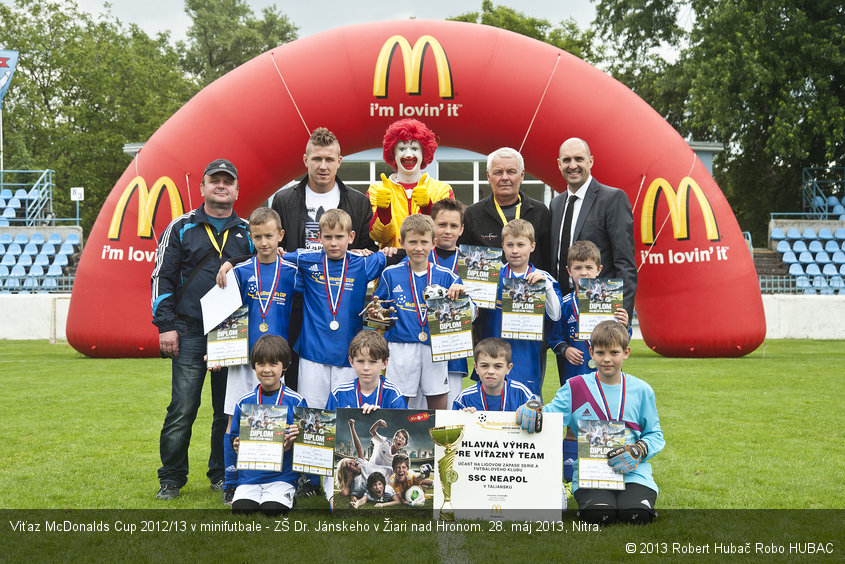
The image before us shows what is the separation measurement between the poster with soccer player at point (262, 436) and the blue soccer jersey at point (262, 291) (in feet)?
1.69

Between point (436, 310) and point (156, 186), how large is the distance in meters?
6.34

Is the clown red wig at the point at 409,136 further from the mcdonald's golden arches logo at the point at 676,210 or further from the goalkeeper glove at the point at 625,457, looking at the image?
the mcdonald's golden arches logo at the point at 676,210

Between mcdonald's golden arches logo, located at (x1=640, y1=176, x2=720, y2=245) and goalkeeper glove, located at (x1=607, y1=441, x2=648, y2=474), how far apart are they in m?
5.95

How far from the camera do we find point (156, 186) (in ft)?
30.6

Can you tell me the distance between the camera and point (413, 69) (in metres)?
9.23

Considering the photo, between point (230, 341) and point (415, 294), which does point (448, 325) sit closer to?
point (415, 294)

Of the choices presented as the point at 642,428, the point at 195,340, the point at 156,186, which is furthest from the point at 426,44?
the point at 642,428

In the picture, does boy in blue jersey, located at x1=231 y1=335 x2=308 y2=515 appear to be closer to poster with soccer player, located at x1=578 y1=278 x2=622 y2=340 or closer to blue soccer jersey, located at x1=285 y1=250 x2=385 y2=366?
blue soccer jersey, located at x1=285 y1=250 x2=385 y2=366

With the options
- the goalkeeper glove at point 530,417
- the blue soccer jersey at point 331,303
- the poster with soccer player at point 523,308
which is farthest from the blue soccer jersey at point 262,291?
the goalkeeper glove at point 530,417

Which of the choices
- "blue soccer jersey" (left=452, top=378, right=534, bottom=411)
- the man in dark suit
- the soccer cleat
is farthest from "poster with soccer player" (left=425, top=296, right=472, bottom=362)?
the soccer cleat

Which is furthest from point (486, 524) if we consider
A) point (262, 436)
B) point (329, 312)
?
point (329, 312)

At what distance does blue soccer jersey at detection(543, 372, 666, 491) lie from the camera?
12.3 ft

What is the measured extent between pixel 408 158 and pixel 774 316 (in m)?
12.6

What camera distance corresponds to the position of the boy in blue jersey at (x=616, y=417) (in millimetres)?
3643
